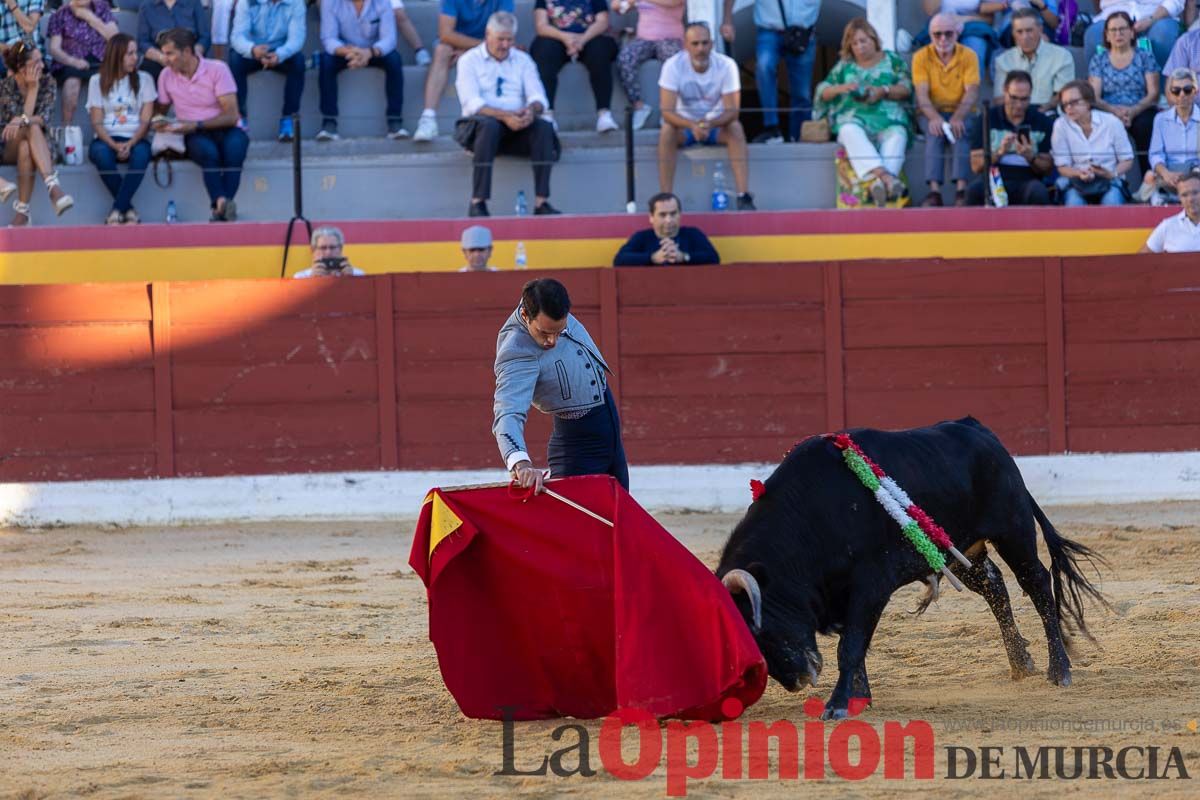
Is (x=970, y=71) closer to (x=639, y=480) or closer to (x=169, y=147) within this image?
(x=639, y=480)

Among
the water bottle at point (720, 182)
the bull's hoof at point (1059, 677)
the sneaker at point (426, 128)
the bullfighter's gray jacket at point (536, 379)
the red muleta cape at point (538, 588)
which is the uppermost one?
the sneaker at point (426, 128)

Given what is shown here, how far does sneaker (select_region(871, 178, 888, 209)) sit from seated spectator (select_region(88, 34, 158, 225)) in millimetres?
3837

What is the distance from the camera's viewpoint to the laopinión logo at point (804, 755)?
11.1 feet

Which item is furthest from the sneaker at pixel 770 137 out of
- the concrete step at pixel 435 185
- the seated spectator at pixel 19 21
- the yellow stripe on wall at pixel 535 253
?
the seated spectator at pixel 19 21

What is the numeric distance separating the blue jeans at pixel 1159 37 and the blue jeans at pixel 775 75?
1.55 metres

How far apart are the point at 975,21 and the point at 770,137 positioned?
1.40m

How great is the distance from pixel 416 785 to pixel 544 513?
963mm

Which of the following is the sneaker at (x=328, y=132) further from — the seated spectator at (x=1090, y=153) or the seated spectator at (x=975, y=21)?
the seated spectator at (x=1090, y=153)

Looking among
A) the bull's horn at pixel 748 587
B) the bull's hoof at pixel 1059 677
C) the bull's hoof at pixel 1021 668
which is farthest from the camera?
the bull's hoof at pixel 1021 668

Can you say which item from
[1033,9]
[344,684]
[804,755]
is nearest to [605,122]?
[1033,9]

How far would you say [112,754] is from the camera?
3686 mm

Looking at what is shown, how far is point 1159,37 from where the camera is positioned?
30.9ft

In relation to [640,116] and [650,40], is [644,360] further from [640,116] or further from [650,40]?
[650,40]

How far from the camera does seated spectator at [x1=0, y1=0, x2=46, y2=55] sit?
895cm
